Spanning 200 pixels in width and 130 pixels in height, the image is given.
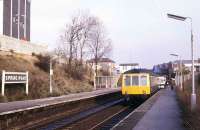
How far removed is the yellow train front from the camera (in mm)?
37938

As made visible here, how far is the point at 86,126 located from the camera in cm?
2252

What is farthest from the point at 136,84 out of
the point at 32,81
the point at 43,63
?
the point at 43,63

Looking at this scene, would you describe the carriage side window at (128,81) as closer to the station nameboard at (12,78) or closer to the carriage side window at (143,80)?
the carriage side window at (143,80)

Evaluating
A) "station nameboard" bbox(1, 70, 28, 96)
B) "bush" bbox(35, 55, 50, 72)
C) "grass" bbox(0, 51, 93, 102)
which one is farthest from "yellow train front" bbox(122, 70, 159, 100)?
"bush" bbox(35, 55, 50, 72)

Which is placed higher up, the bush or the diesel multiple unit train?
the bush

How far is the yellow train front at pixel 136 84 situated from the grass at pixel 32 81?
321 inches

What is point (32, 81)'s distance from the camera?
43.8m

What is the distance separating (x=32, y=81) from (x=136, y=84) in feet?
36.2

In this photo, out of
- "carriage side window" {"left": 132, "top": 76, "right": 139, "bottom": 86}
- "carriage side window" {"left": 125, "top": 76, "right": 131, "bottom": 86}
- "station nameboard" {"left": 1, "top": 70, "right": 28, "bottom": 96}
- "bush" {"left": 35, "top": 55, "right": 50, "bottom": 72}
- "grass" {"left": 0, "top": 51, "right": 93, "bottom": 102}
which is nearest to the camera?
"station nameboard" {"left": 1, "top": 70, "right": 28, "bottom": 96}

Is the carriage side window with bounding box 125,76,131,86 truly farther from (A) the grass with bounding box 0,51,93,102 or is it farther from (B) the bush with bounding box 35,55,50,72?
(B) the bush with bounding box 35,55,50,72

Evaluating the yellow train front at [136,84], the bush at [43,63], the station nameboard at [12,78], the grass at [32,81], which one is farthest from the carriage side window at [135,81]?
the bush at [43,63]

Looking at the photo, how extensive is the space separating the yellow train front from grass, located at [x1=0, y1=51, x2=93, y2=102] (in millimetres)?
8157

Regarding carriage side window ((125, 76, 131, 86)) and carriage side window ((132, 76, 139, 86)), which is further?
carriage side window ((125, 76, 131, 86))

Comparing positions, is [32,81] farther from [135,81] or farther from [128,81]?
[135,81]
